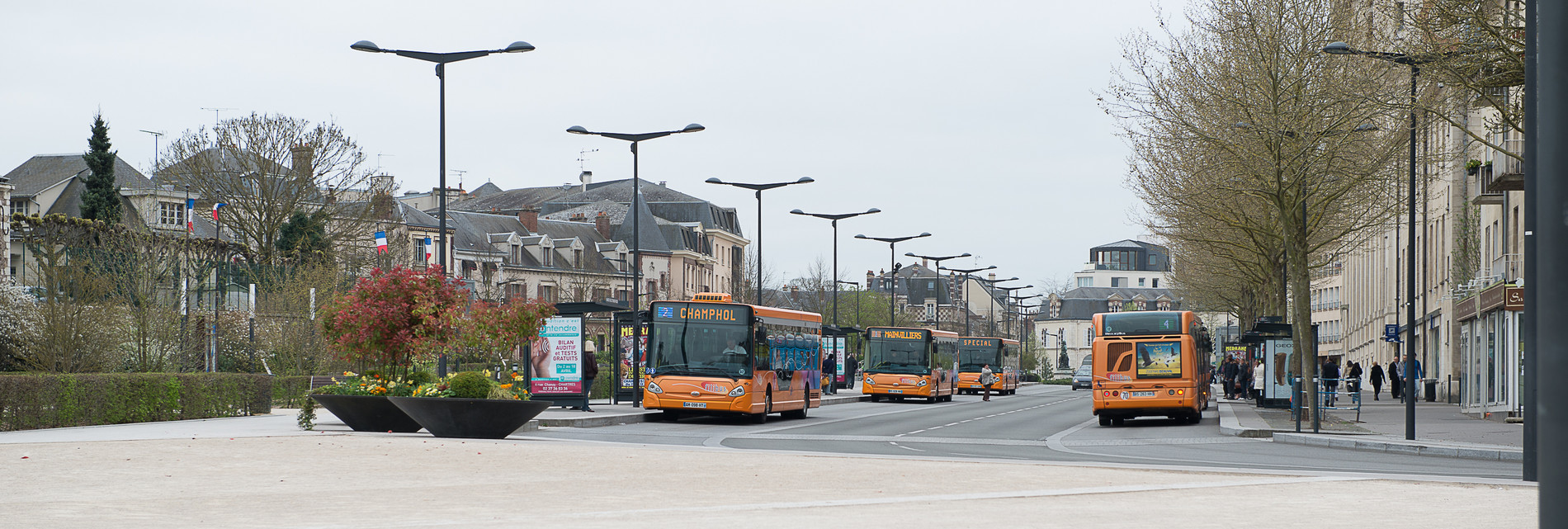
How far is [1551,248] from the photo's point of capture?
166 inches

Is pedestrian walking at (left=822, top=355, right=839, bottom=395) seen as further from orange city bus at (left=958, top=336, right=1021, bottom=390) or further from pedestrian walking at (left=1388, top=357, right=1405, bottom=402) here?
pedestrian walking at (left=1388, top=357, right=1405, bottom=402)

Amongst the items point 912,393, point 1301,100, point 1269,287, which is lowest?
point 912,393

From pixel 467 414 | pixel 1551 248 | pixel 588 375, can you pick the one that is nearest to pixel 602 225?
pixel 588 375

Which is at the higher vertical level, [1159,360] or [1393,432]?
[1159,360]

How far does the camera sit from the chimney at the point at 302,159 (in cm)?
5712

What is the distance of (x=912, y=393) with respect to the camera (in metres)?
52.9

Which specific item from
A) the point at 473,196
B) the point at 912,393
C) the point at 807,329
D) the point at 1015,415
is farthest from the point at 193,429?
the point at 473,196

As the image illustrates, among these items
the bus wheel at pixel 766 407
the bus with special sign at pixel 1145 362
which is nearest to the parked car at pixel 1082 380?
the bus with special sign at pixel 1145 362

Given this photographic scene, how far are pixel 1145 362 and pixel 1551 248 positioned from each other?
28.5 meters

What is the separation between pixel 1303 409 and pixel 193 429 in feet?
89.0

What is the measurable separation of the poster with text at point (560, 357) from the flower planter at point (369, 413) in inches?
294

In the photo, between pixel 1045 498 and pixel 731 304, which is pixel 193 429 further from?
pixel 1045 498

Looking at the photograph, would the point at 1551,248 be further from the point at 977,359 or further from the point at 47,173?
the point at 47,173

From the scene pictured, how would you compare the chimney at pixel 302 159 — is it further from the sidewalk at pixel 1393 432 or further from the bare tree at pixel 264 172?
the sidewalk at pixel 1393 432
